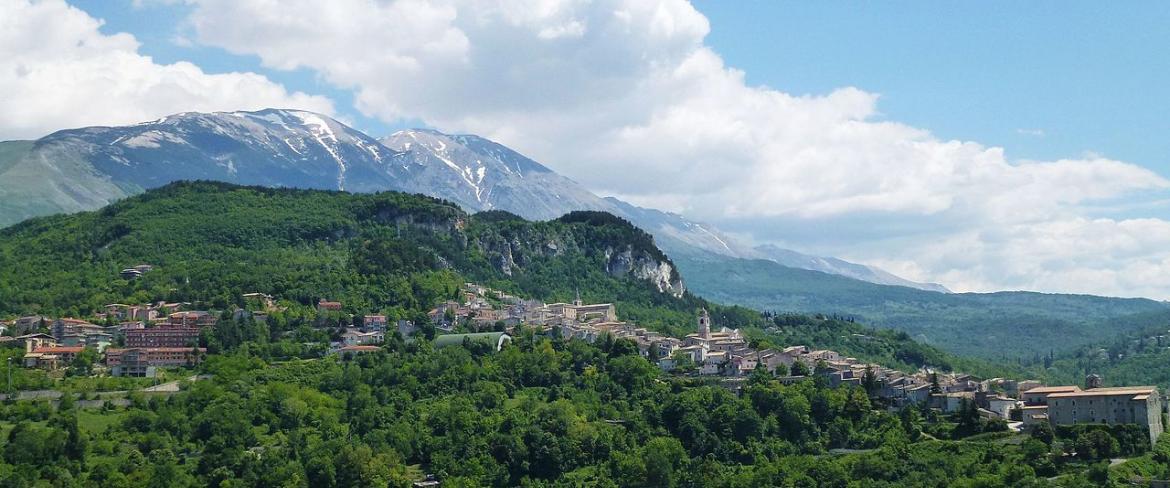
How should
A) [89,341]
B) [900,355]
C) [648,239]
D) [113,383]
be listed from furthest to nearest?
[648,239] → [900,355] → [89,341] → [113,383]

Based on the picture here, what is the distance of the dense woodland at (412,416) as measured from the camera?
243 feet

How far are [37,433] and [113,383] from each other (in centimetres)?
1363

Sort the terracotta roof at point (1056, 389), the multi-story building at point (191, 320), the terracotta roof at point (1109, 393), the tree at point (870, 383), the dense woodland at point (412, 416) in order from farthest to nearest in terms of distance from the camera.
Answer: the multi-story building at point (191, 320)
the tree at point (870, 383)
the terracotta roof at point (1056, 389)
the terracotta roof at point (1109, 393)
the dense woodland at point (412, 416)

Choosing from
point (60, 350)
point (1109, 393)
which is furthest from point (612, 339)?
point (60, 350)

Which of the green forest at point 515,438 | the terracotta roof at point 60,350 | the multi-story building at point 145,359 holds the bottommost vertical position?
the green forest at point 515,438

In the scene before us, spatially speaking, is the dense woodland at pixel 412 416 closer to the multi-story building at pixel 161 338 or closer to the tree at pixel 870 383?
the multi-story building at pixel 161 338

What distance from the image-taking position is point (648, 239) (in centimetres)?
16500

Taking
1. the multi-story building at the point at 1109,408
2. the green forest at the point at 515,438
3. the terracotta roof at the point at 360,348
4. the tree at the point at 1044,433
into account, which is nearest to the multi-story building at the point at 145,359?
the green forest at the point at 515,438

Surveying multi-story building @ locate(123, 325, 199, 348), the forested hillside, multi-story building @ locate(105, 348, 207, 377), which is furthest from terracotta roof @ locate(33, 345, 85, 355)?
the forested hillside

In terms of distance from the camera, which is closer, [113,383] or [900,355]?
[113,383]

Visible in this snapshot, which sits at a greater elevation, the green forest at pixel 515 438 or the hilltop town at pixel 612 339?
the hilltop town at pixel 612 339

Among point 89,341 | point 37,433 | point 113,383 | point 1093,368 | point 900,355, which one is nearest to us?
point 37,433

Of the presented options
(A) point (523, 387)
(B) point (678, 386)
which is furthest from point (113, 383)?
(B) point (678, 386)

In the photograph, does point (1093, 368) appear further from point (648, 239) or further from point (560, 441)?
point (560, 441)
